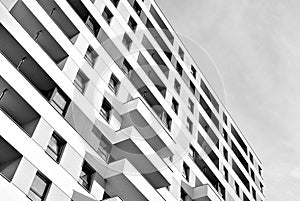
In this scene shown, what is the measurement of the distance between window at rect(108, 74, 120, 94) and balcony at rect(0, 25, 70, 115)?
4.20 meters

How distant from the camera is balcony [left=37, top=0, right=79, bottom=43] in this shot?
834 inches

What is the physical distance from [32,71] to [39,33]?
8.02ft

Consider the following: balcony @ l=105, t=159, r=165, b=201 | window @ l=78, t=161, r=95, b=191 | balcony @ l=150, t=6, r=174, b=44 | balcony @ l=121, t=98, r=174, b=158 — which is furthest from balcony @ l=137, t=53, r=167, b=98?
window @ l=78, t=161, r=95, b=191

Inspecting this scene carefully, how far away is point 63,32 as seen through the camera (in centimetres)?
2114

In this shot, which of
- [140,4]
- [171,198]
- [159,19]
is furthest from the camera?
[159,19]

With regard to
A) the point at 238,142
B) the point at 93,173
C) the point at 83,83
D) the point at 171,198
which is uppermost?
the point at 238,142

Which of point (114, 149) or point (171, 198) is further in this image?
point (171, 198)

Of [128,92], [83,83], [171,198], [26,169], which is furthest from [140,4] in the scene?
[26,169]

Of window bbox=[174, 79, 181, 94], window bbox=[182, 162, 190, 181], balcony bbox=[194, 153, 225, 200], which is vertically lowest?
window bbox=[182, 162, 190, 181]

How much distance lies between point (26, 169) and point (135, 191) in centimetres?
586

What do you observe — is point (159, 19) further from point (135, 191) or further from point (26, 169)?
point (26, 169)

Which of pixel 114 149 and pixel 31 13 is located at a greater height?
pixel 31 13

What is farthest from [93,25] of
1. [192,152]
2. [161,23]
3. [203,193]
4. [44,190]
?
[203,193]

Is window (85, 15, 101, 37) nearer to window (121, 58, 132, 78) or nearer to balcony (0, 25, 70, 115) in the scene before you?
window (121, 58, 132, 78)
